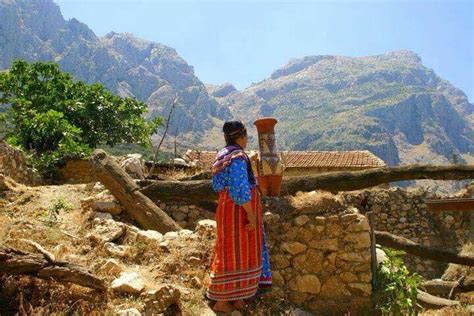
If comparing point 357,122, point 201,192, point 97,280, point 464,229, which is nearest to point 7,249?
point 97,280

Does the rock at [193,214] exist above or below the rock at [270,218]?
below

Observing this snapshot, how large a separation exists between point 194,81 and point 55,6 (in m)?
54.1

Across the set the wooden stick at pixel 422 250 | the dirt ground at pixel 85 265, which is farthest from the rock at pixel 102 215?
the wooden stick at pixel 422 250

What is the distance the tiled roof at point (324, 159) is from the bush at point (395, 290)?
1802cm

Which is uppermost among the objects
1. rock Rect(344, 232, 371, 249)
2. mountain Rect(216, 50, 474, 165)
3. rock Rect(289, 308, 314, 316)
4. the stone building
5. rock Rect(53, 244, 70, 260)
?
mountain Rect(216, 50, 474, 165)

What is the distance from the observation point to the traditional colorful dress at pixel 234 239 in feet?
13.6

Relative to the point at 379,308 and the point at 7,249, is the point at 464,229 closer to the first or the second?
the point at 379,308

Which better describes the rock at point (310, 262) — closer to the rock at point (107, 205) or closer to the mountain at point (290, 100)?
the rock at point (107, 205)

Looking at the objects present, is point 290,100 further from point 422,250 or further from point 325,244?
point 325,244

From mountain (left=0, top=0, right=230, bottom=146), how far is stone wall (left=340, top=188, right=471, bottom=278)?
3822 inches

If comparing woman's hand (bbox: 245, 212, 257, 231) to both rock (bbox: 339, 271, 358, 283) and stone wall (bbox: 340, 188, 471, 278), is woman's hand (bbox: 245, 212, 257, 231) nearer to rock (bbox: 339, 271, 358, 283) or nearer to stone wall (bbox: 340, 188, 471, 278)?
rock (bbox: 339, 271, 358, 283)

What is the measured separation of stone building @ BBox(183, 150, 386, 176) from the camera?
23.8 m

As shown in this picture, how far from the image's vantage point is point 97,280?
3.90 meters

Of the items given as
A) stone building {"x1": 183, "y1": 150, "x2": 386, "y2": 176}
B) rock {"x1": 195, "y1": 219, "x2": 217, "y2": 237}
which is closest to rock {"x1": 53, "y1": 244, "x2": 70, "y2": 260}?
A: rock {"x1": 195, "y1": 219, "x2": 217, "y2": 237}
